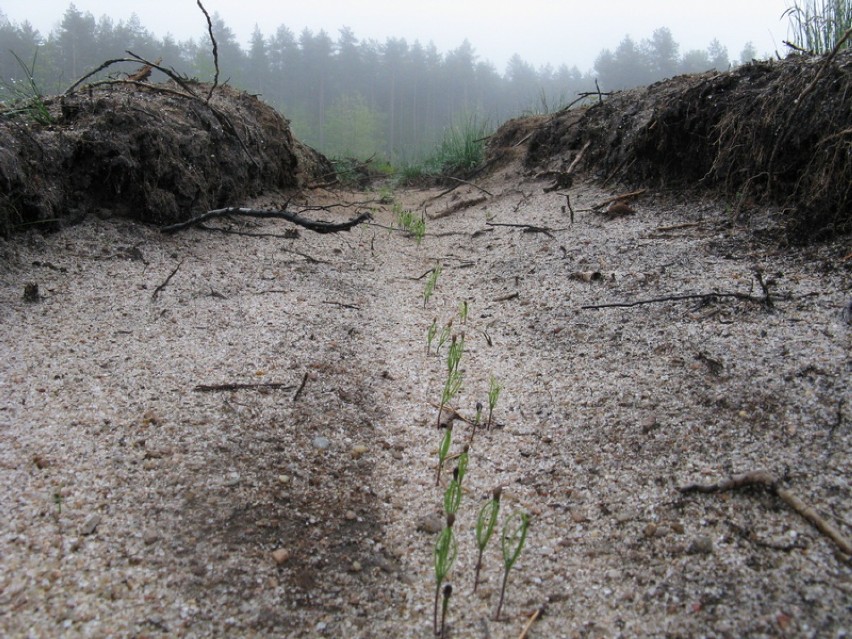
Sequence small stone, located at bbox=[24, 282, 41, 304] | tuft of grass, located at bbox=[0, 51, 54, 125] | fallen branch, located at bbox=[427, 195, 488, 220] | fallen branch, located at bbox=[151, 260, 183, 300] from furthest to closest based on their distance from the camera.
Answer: fallen branch, located at bbox=[427, 195, 488, 220] → tuft of grass, located at bbox=[0, 51, 54, 125] → fallen branch, located at bbox=[151, 260, 183, 300] → small stone, located at bbox=[24, 282, 41, 304]

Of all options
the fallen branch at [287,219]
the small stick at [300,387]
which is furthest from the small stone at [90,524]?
the fallen branch at [287,219]

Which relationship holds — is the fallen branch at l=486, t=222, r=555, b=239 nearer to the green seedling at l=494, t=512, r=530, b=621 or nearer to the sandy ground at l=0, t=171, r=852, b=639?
the sandy ground at l=0, t=171, r=852, b=639

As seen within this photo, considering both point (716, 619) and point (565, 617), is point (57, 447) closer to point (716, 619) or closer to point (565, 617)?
point (565, 617)

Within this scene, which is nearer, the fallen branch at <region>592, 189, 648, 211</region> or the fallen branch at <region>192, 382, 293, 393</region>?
the fallen branch at <region>192, 382, 293, 393</region>

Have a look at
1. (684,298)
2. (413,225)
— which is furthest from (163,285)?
(413,225)

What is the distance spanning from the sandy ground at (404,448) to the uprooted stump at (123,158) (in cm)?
26

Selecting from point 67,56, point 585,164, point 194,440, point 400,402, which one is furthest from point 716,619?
point 67,56

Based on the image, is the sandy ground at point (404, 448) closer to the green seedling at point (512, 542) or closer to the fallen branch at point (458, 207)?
the green seedling at point (512, 542)

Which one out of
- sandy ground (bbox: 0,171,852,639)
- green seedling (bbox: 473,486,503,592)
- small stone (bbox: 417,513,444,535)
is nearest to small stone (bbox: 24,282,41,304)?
sandy ground (bbox: 0,171,852,639)

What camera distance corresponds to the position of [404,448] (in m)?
1.74

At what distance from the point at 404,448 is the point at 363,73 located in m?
47.5

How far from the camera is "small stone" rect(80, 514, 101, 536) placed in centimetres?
122

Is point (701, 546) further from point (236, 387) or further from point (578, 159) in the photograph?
point (578, 159)

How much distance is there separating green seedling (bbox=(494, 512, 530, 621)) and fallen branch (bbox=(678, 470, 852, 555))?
445mm
